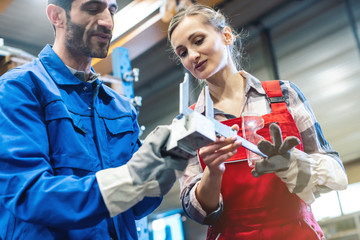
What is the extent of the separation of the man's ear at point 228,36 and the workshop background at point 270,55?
1.45m

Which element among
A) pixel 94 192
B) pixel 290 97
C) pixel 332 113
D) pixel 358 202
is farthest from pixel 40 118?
pixel 358 202

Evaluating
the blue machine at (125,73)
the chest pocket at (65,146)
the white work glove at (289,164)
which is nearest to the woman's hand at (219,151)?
the white work glove at (289,164)

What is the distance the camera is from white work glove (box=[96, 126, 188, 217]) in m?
1.12

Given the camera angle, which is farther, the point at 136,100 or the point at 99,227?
the point at 136,100

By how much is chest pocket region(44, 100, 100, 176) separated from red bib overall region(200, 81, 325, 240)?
61cm

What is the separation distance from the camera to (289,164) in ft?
4.76

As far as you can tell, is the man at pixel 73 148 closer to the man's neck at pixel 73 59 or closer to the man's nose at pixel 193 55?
the man's neck at pixel 73 59

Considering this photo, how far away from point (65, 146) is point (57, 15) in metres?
0.65

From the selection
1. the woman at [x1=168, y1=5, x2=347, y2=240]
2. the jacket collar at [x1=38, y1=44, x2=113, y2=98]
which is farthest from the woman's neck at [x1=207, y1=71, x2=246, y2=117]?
the jacket collar at [x1=38, y1=44, x2=113, y2=98]

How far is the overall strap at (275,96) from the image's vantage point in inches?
68.4

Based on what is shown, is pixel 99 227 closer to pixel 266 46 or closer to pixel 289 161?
pixel 289 161

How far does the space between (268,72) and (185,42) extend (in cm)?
622

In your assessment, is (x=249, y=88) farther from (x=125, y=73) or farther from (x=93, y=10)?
(x=125, y=73)

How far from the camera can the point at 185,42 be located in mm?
1877
